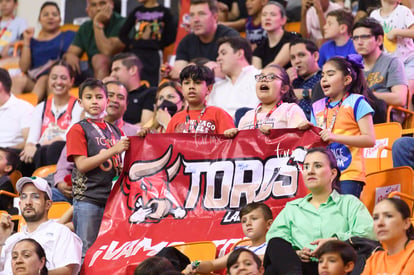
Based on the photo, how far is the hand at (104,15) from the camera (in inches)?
492

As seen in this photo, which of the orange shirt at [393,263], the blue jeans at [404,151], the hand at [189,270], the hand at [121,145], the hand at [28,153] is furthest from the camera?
the hand at [28,153]

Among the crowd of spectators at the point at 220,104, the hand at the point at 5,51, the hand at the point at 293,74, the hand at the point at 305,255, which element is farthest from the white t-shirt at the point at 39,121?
the hand at the point at 305,255

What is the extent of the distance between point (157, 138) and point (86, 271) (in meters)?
1.24

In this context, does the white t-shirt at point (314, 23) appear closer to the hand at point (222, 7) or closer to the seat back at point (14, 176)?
the hand at point (222, 7)

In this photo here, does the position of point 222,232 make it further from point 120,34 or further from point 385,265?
point 120,34

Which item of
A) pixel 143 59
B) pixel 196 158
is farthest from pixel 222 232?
pixel 143 59

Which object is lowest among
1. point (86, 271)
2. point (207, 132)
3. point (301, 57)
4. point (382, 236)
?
point (86, 271)

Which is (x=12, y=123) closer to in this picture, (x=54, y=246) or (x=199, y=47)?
(x=199, y=47)

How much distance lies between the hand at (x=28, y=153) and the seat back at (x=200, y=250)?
133 inches

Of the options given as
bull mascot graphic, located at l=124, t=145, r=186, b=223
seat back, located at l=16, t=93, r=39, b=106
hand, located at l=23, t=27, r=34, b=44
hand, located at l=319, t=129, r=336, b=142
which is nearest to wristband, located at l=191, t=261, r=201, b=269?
bull mascot graphic, located at l=124, t=145, r=186, b=223

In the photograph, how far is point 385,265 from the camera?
5734 millimetres

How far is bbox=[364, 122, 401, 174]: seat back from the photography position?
8.20 metres

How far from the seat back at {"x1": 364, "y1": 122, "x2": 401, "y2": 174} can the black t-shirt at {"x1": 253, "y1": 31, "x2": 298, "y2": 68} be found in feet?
8.14

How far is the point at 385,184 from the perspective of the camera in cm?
757
